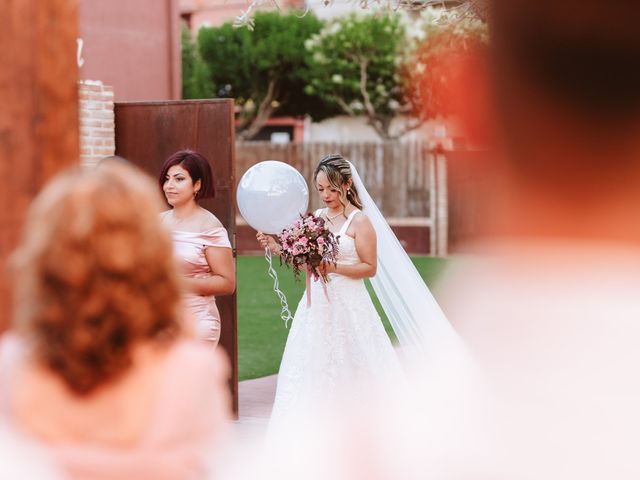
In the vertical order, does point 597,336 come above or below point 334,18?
below

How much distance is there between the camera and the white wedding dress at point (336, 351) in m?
7.09

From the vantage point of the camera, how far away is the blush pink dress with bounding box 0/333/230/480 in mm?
2227

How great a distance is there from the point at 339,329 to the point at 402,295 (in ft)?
2.88

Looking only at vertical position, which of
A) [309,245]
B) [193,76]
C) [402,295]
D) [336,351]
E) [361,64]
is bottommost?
[336,351]

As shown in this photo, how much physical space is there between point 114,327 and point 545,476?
2.62m

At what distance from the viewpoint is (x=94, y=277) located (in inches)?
84.8

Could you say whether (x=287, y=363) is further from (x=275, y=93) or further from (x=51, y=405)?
(x=275, y=93)

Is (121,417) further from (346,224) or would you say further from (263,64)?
(263,64)

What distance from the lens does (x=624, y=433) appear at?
3.99 metres

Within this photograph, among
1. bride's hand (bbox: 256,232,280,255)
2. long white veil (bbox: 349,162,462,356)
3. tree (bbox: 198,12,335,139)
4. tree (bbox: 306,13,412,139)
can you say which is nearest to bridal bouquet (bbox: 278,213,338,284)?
bride's hand (bbox: 256,232,280,255)

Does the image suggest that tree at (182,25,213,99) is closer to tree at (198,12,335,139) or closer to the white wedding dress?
tree at (198,12,335,139)

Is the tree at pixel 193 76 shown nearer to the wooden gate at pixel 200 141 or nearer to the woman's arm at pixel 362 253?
the wooden gate at pixel 200 141

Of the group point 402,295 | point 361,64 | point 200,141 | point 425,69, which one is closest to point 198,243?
point 200,141

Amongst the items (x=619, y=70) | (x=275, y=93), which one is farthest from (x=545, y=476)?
(x=275, y=93)
